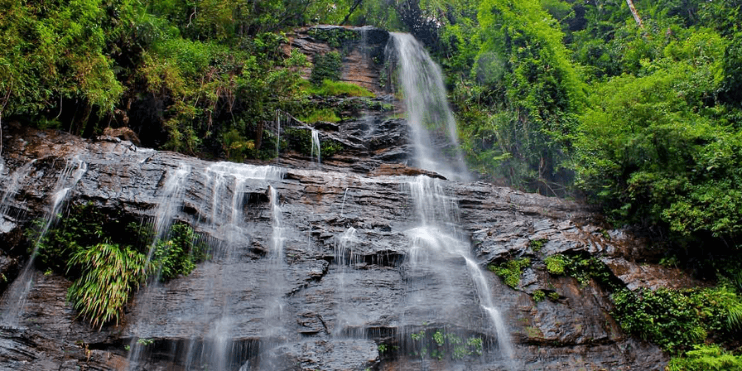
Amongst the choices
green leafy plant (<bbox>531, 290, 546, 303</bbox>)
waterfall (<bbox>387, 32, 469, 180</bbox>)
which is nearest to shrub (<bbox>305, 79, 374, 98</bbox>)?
waterfall (<bbox>387, 32, 469, 180</bbox>)

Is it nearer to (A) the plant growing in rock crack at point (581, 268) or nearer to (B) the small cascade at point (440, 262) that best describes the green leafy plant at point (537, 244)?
(A) the plant growing in rock crack at point (581, 268)

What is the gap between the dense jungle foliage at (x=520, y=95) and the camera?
913cm

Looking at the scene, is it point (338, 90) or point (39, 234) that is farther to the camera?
point (338, 90)

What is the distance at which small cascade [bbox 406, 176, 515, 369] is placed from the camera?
842 cm

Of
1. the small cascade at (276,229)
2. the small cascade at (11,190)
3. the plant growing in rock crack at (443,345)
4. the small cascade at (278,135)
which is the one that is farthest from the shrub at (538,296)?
the small cascade at (11,190)

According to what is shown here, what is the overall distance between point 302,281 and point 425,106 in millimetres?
12775

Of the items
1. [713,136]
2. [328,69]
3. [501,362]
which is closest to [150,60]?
[328,69]

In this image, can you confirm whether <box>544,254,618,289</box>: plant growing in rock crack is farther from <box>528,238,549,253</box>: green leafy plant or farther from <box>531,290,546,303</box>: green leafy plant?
<box>531,290,546,303</box>: green leafy plant

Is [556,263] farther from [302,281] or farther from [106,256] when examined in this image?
[106,256]

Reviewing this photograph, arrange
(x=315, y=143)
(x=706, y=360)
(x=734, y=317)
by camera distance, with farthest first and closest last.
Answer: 1. (x=315, y=143)
2. (x=734, y=317)
3. (x=706, y=360)

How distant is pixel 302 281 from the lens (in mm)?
8414

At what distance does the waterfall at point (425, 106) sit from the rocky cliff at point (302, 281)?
5.13m

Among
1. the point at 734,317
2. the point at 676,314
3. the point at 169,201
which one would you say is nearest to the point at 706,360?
the point at 676,314

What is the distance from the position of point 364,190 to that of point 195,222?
165 inches
